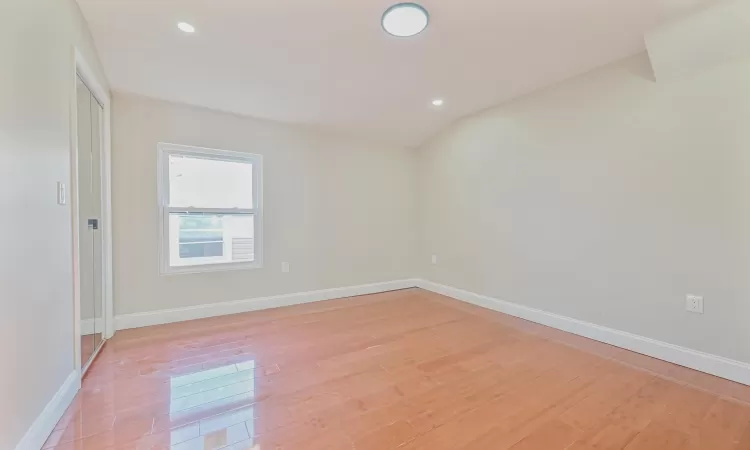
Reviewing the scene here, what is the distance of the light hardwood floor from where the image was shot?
163 centimetres

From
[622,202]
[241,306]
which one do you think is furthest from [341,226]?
[622,202]

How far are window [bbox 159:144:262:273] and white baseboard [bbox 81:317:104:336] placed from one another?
26.8 inches

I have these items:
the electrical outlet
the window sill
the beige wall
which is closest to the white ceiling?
the beige wall

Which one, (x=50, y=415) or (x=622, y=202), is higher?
(x=622, y=202)

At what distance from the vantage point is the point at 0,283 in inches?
51.2

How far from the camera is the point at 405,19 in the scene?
2.28m

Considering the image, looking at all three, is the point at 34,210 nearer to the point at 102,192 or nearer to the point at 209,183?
the point at 102,192

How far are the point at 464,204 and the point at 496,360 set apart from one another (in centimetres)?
216

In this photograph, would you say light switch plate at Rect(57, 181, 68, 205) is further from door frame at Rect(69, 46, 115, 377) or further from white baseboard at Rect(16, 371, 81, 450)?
white baseboard at Rect(16, 371, 81, 450)

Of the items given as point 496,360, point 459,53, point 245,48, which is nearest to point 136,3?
point 245,48

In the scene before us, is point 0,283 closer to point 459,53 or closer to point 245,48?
point 245,48

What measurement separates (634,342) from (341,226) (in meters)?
3.20

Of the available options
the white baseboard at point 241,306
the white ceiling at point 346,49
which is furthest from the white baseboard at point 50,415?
the white ceiling at point 346,49

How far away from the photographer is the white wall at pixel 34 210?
53.1 inches
